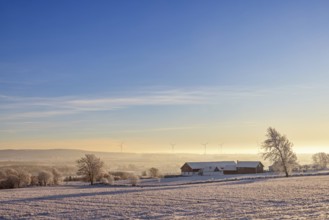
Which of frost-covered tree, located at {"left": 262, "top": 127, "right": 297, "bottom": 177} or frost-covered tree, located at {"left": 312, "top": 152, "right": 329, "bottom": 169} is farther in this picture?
frost-covered tree, located at {"left": 312, "top": 152, "right": 329, "bottom": 169}

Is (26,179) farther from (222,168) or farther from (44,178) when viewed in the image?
(222,168)

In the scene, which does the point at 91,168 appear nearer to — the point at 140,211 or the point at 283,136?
the point at 283,136

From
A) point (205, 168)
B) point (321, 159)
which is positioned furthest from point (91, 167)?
point (321, 159)

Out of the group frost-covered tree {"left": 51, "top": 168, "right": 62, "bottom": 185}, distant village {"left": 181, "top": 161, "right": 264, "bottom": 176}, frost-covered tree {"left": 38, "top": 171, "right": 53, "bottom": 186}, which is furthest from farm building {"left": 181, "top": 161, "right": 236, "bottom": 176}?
frost-covered tree {"left": 38, "top": 171, "right": 53, "bottom": 186}

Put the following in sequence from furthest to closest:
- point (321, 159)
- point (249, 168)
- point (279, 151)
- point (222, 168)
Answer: point (321, 159) → point (222, 168) → point (249, 168) → point (279, 151)

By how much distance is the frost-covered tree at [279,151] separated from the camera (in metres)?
86.4

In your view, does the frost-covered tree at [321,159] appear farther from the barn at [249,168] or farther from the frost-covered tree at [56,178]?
the frost-covered tree at [56,178]

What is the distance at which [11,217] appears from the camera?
32.5 m

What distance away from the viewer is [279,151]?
8681 centimetres

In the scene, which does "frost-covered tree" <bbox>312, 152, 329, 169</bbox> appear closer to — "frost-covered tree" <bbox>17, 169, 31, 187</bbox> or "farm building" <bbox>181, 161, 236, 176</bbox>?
"farm building" <bbox>181, 161, 236, 176</bbox>

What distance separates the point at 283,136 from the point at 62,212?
63592 mm

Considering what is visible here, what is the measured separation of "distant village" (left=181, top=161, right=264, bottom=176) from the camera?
4974 inches

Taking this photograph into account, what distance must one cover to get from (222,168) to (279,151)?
4405 cm

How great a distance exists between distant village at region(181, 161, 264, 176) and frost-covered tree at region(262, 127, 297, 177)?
3921cm
